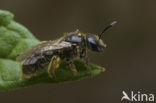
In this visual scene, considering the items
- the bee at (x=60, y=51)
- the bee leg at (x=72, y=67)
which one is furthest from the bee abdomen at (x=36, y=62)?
the bee leg at (x=72, y=67)

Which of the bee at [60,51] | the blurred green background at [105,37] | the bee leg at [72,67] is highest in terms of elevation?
the blurred green background at [105,37]

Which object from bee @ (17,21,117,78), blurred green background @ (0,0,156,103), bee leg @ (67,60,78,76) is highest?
blurred green background @ (0,0,156,103)

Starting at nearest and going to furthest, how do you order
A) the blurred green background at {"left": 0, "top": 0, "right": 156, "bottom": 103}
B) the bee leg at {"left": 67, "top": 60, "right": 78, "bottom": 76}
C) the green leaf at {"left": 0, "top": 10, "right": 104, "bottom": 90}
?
the green leaf at {"left": 0, "top": 10, "right": 104, "bottom": 90}, the bee leg at {"left": 67, "top": 60, "right": 78, "bottom": 76}, the blurred green background at {"left": 0, "top": 0, "right": 156, "bottom": 103}

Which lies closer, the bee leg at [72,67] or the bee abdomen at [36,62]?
the bee leg at [72,67]

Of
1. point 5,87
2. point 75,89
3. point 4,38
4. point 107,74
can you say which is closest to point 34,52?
point 4,38

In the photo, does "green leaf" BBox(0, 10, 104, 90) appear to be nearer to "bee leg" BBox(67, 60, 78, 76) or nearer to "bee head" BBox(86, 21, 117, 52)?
"bee leg" BBox(67, 60, 78, 76)

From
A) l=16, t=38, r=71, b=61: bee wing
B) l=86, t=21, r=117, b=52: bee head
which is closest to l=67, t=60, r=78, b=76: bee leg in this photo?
l=16, t=38, r=71, b=61: bee wing

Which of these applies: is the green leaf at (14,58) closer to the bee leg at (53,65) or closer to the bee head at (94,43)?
the bee leg at (53,65)
